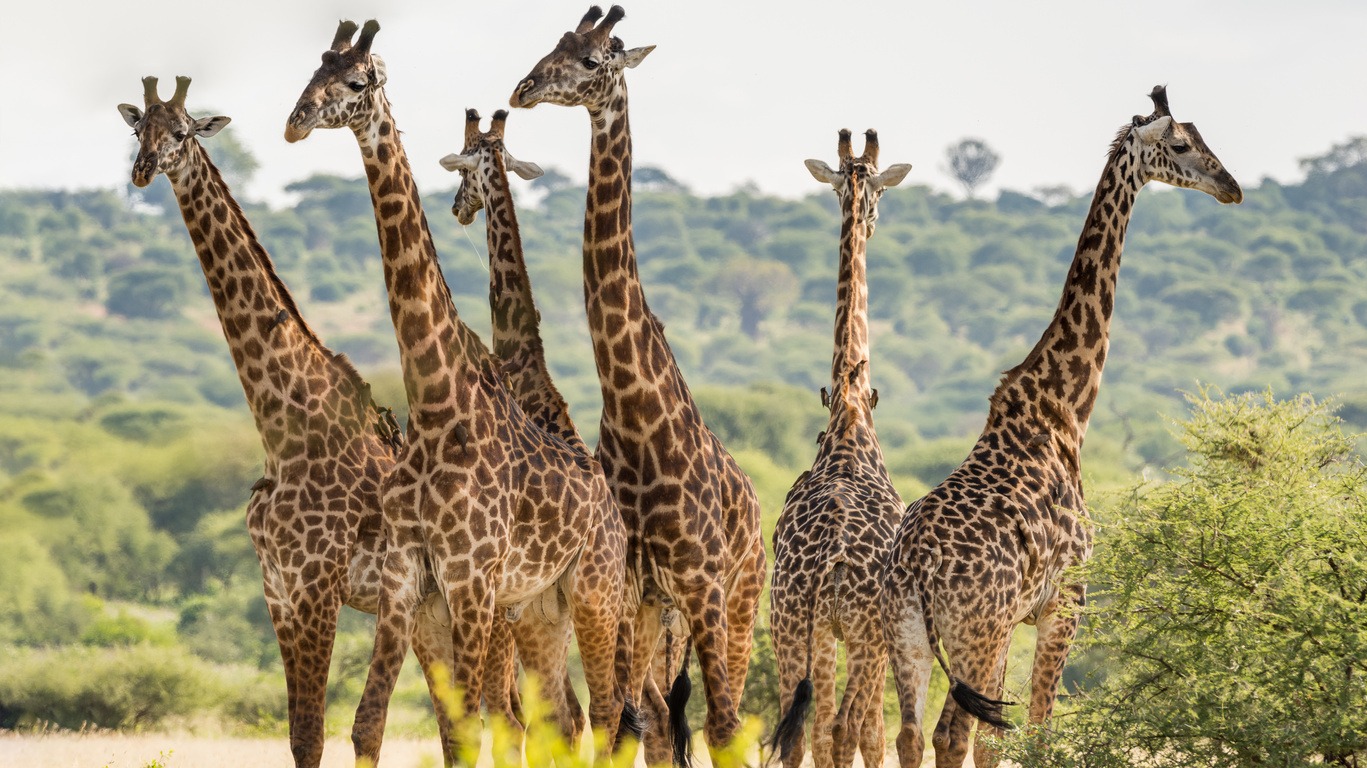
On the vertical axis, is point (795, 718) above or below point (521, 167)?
below

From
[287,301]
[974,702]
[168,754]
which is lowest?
[168,754]

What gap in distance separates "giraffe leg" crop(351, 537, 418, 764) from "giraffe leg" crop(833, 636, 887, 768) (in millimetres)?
2817

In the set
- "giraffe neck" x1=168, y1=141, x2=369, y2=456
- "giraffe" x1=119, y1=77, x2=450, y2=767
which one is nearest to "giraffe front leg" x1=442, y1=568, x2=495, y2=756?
"giraffe" x1=119, y1=77, x2=450, y2=767

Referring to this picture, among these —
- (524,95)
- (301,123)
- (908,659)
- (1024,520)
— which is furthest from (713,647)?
(301,123)

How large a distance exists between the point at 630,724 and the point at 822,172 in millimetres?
4417

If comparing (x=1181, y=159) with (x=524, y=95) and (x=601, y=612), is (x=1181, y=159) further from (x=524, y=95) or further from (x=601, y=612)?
(x=601, y=612)

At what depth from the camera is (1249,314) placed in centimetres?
9644

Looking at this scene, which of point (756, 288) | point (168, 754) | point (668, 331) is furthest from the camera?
point (756, 288)

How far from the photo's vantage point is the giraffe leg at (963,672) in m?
8.24

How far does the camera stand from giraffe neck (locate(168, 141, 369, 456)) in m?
8.38

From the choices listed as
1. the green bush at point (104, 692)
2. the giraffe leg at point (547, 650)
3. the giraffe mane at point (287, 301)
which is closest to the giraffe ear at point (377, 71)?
the giraffe mane at point (287, 301)

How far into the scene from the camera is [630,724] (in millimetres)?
8133

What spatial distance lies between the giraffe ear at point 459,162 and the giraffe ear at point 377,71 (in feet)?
6.62

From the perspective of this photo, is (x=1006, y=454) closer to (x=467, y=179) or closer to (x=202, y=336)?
(x=467, y=179)
